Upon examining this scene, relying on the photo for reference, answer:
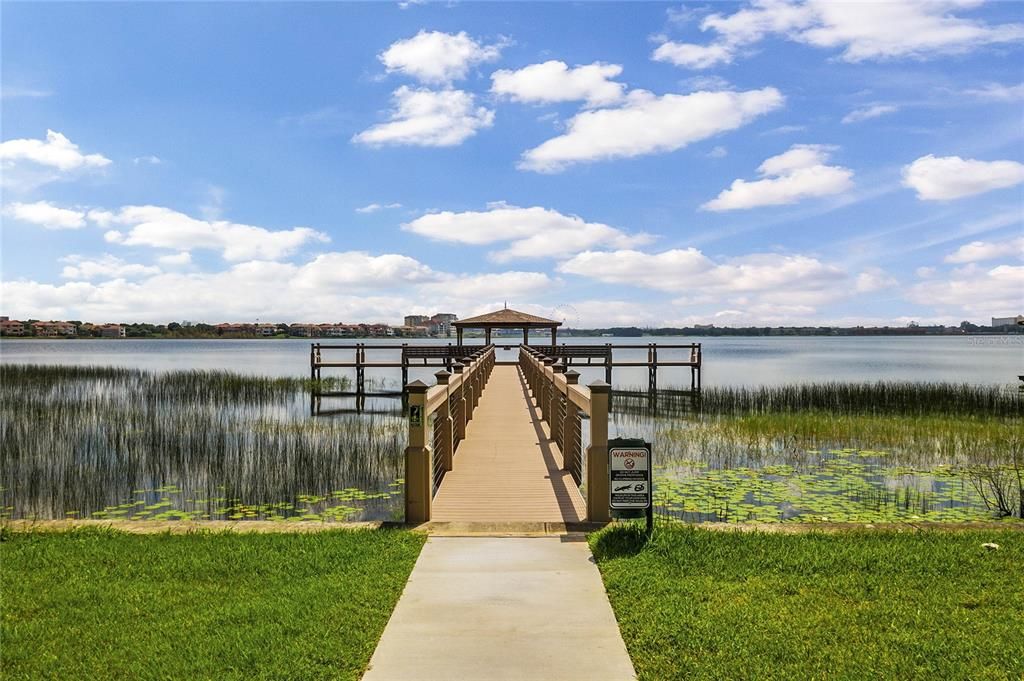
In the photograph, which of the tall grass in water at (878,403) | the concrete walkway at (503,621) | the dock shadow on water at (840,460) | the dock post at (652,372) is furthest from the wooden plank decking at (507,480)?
the dock post at (652,372)

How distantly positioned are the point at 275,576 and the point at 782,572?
13.3 feet

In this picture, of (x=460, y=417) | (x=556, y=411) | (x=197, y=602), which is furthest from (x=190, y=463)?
Result: (x=197, y=602)

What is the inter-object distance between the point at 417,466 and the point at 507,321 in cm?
2839

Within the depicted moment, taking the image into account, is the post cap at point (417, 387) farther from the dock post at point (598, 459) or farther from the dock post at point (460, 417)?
the dock post at point (460, 417)

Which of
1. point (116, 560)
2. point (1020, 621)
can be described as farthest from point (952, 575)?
point (116, 560)

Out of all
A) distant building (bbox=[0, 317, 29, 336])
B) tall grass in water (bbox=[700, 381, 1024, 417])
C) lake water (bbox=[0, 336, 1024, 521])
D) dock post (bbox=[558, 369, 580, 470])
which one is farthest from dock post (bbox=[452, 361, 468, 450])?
distant building (bbox=[0, 317, 29, 336])

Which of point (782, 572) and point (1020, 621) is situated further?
point (782, 572)

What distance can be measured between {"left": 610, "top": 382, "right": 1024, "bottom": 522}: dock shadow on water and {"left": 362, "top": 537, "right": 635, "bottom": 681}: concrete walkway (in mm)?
3872

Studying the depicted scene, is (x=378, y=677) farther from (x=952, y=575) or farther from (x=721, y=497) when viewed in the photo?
(x=721, y=497)

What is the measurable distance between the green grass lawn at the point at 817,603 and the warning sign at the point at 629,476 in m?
0.30

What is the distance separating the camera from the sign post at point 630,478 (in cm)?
616

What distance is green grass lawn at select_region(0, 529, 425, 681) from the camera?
394 cm

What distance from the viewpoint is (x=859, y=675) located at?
375 centimetres

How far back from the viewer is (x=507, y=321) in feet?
115
